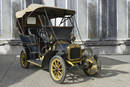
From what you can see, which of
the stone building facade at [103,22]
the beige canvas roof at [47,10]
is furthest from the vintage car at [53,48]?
the stone building facade at [103,22]

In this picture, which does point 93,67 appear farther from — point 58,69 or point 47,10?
point 47,10

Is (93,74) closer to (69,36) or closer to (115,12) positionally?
(69,36)

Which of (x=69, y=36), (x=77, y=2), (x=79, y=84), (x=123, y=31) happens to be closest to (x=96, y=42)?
(x=123, y=31)

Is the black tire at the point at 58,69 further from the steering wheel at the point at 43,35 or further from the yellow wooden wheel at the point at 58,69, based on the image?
the steering wheel at the point at 43,35

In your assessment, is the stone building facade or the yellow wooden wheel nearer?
the yellow wooden wheel

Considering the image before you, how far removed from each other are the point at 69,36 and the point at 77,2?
666 cm

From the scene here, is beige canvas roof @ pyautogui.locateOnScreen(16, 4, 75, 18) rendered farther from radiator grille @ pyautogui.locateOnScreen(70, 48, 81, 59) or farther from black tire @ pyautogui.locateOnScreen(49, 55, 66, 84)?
black tire @ pyautogui.locateOnScreen(49, 55, 66, 84)

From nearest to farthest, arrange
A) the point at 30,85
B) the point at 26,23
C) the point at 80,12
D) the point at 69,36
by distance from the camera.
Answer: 1. the point at 30,85
2. the point at 69,36
3. the point at 26,23
4. the point at 80,12

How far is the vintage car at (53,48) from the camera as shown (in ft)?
18.0

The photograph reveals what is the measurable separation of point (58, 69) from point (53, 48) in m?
0.94

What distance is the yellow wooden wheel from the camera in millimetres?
5083

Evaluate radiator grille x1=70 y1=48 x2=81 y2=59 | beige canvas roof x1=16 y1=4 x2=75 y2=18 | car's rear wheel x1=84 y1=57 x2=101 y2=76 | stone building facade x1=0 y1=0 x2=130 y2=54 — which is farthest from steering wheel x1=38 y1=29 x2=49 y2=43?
stone building facade x1=0 y1=0 x2=130 y2=54

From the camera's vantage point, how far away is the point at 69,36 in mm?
6805

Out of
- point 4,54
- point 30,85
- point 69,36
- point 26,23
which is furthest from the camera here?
point 4,54
